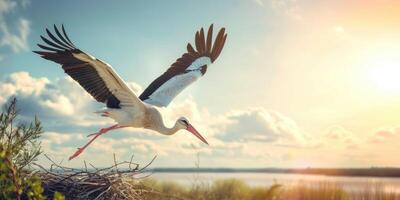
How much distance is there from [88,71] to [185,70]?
370 cm

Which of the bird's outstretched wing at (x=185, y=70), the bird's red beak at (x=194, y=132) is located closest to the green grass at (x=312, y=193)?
the bird's red beak at (x=194, y=132)

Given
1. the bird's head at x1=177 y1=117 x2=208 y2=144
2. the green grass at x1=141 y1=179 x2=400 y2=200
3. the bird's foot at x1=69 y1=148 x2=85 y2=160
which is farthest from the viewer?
the green grass at x1=141 y1=179 x2=400 y2=200

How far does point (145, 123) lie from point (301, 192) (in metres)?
5.52

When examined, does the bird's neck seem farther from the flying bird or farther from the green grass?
the green grass

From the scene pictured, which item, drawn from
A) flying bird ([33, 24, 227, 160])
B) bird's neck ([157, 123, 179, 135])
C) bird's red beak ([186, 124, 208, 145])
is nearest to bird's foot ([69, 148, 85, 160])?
flying bird ([33, 24, 227, 160])

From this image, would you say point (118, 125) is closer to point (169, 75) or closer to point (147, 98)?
point (147, 98)

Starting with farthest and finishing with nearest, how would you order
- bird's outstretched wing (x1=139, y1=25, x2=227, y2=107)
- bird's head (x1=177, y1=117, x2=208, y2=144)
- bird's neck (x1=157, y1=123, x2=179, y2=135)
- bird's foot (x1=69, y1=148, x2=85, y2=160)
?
1. bird's outstretched wing (x1=139, y1=25, x2=227, y2=107)
2. bird's head (x1=177, y1=117, x2=208, y2=144)
3. bird's neck (x1=157, y1=123, x2=179, y2=135)
4. bird's foot (x1=69, y1=148, x2=85, y2=160)

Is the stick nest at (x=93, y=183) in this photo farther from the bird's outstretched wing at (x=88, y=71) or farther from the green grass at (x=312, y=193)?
the green grass at (x=312, y=193)

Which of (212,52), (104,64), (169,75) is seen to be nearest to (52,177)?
(104,64)

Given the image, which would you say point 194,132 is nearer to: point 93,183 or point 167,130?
point 167,130

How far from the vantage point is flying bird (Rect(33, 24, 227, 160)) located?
7223mm

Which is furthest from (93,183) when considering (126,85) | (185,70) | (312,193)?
(312,193)

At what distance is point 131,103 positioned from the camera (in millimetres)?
8141

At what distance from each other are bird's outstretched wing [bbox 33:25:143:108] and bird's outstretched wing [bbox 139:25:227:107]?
173 centimetres
